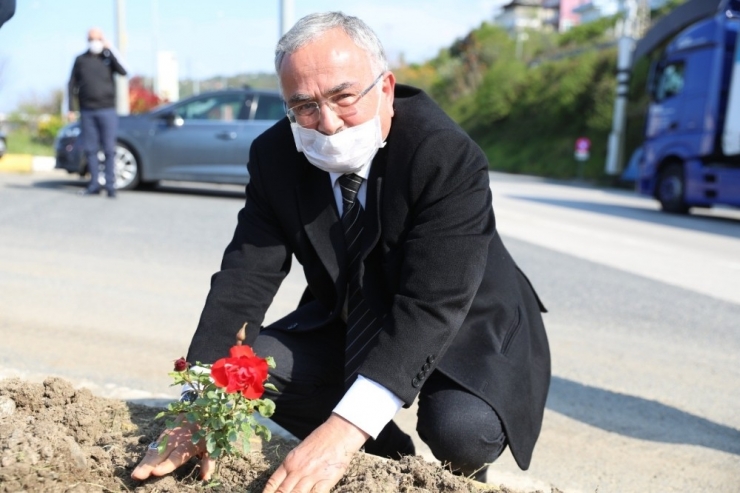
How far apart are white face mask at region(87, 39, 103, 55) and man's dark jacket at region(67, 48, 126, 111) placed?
1.9 inches

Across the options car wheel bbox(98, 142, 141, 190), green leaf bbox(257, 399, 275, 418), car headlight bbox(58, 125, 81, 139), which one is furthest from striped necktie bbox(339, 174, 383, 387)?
car headlight bbox(58, 125, 81, 139)

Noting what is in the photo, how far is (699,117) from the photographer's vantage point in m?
14.8

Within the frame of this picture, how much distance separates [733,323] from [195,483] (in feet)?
16.8

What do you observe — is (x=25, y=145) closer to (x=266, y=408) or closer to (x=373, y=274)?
(x=373, y=274)

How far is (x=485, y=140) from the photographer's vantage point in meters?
41.8

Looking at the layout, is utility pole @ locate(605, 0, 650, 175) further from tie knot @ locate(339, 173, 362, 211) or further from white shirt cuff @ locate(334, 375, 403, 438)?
white shirt cuff @ locate(334, 375, 403, 438)

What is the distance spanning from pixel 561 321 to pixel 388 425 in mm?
3347

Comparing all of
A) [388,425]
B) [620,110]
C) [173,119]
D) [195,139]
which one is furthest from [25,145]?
[388,425]

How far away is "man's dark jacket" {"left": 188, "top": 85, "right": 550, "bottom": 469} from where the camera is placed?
226cm

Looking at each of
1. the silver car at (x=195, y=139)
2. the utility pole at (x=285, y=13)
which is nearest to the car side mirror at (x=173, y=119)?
the silver car at (x=195, y=139)

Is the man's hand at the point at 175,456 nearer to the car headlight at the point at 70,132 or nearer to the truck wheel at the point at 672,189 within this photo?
the car headlight at the point at 70,132

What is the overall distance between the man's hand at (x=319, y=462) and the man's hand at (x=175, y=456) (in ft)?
0.81

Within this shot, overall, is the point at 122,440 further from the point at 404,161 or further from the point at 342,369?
the point at 404,161

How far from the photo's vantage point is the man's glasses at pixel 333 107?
7.61 feet
